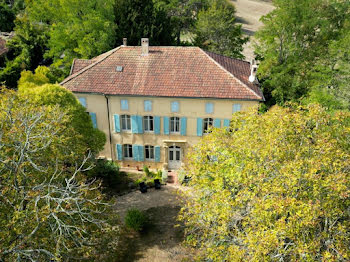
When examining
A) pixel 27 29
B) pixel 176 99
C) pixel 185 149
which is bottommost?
pixel 185 149

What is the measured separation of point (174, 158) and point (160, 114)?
414 centimetres

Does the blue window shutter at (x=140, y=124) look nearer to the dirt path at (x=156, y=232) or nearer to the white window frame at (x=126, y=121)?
the white window frame at (x=126, y=121)

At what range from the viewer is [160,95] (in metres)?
23.6

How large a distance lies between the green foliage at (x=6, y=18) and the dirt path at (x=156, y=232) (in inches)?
1864

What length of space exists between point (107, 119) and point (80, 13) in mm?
15535

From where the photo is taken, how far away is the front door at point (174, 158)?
26.0m

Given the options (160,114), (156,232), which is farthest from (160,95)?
(156,232)

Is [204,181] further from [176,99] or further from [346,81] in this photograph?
[346,81]

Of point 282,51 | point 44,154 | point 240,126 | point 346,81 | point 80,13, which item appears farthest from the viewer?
point 80,13

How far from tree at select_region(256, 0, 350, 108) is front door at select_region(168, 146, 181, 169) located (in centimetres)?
1146

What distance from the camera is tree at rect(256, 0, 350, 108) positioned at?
28219 millimetres

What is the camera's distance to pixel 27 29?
4581 cm

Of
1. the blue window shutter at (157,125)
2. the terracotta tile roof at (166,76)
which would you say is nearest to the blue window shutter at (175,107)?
the terracotta tile roof at (166,76)

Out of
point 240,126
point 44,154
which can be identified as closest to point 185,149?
point 240,126
